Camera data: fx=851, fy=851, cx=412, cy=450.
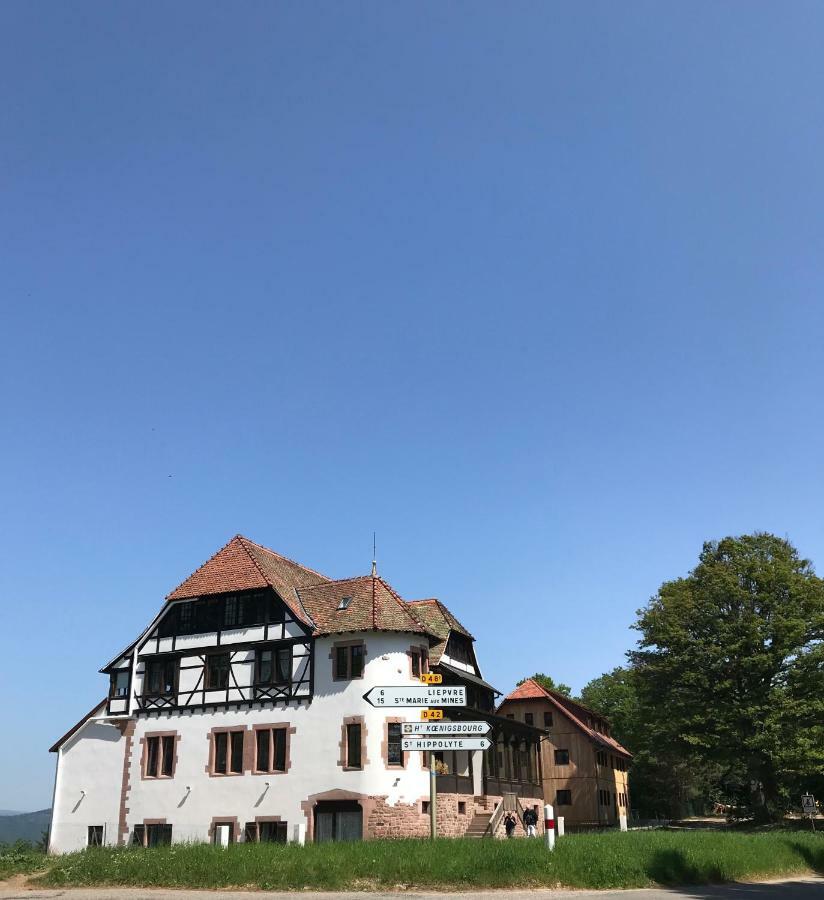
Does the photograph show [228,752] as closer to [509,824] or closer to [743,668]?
[509,824]

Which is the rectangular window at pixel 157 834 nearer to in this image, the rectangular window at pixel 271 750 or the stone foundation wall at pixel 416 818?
the rectangular window at pixel 271 750

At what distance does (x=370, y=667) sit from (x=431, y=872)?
548 inches

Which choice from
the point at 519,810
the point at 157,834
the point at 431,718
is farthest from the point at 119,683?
the point at 431,718

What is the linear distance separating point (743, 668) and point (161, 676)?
2837 centimetres

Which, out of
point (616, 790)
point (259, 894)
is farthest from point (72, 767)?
point (616, 790)

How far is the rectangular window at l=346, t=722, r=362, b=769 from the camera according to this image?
1351 inches

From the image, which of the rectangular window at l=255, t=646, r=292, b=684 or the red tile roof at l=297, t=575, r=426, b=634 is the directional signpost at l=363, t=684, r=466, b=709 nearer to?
the red tile roof at l=297, t=575, r=426, b=634

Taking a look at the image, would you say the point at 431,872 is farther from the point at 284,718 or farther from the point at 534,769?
the point at 534,769

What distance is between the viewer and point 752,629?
140 ft

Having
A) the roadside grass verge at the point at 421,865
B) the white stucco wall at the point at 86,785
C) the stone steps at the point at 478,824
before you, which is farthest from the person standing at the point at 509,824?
the white stucco wall at the point at 86,785

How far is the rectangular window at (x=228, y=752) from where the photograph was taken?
120ft

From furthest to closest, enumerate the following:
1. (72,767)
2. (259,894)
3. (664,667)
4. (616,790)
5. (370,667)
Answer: (616,790), (664,667), (72,767), (370,667), (259,894)

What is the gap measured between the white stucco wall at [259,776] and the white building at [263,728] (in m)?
0.06

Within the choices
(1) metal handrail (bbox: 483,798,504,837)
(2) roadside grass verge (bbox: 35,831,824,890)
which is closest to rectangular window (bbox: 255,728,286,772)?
(1) metal handrail (bbox: 483,798,504,837)
